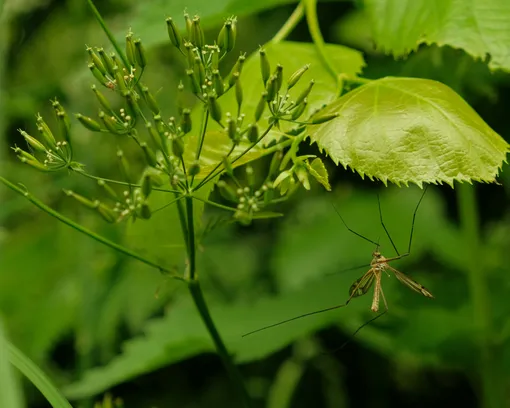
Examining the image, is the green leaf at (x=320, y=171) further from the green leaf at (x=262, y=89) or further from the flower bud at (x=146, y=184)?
the flower bud at (x=146, y=184)

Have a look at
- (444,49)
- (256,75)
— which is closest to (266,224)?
(444,49)

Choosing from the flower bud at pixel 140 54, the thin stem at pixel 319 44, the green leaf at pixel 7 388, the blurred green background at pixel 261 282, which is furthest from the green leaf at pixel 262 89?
the green leaf at pixel 7 388

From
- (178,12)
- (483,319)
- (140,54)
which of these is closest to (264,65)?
(140,54)

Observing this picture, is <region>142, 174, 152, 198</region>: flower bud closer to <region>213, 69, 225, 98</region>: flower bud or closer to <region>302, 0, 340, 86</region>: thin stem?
<region>213, 69, 225, 98</region>: flower bud

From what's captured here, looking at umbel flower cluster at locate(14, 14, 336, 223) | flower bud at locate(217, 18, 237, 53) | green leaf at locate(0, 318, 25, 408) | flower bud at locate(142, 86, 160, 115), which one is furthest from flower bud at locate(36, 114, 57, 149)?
green leaf at locate(0, 318, 25, 408)

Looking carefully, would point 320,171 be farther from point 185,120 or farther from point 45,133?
point 45,133

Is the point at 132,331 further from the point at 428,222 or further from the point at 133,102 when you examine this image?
the point at 133,102
